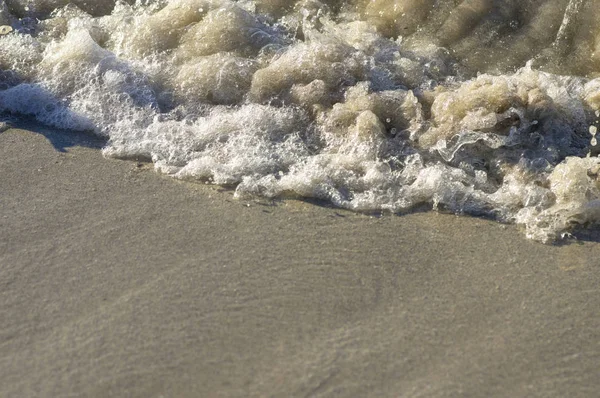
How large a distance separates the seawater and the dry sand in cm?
20

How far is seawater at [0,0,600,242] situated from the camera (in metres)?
3.20

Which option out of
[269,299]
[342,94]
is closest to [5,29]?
[342,94]

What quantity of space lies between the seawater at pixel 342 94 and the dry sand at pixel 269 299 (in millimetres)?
196

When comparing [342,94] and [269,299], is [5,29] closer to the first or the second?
[342,94]

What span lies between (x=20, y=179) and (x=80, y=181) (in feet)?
0.84

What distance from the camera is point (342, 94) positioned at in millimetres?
3713

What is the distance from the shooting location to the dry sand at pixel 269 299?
2.34m

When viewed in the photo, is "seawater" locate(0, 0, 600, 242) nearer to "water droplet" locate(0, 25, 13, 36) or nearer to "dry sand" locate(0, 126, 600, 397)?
"water droplet" locate(0, 25, 13, 36)

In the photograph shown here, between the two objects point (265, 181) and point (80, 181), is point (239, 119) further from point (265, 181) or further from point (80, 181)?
point (80, 181)

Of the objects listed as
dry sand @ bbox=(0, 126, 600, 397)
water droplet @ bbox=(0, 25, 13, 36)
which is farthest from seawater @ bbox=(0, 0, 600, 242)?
dry sand @ bbox=(0, 126, 600, 397)

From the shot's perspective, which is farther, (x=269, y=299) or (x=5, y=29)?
(x=5, y=29)

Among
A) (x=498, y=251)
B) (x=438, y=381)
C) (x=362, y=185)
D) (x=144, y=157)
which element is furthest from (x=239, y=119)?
(x=438, y=381)

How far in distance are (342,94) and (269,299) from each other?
141cm

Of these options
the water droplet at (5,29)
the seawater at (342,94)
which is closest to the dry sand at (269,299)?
the seawater at (342,94)
